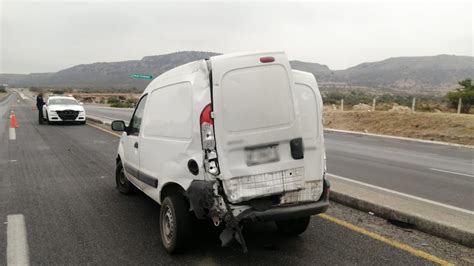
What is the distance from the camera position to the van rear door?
4.11 meters

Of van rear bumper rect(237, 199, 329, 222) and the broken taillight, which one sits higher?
the broken taillight

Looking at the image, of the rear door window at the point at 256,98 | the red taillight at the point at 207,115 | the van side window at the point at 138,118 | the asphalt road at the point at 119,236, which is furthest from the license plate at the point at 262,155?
the van side window at the point at 138,118

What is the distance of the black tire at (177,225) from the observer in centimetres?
439

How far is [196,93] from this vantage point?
4.24 m

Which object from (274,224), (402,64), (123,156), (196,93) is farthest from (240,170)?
(402,64)

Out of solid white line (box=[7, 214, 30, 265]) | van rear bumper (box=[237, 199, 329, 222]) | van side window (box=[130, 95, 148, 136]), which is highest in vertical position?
van side window (box=[130, 95, 148, 136])

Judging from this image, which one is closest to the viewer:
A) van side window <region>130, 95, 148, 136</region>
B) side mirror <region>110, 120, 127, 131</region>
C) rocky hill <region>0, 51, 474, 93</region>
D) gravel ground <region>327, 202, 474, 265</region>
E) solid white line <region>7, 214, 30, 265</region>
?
solid white line <region>7, 214, 30, 265</region>

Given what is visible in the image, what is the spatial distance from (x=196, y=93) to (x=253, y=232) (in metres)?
2.06

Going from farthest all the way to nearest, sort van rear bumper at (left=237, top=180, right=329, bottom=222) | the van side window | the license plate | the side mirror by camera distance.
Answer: the side mirror
the van side window
the license plate
van rear bumper at (left=237, top=180, right=329, bottom=222)

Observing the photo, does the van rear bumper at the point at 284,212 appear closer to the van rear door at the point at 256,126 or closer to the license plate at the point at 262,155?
the van rear door at the point at 256,126

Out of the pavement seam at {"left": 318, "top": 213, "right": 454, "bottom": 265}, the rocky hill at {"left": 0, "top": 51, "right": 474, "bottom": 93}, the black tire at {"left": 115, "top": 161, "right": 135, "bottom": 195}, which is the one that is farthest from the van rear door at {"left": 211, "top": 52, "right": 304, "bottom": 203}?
the rocky hill at {"left": 0, "top": 51, "right": 474, "bottom": 93}

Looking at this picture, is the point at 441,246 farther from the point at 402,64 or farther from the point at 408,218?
the point at 402,64

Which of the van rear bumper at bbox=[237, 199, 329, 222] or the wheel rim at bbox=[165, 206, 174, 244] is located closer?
the van rear bumper at bbox=[237, 199, 329, 222]

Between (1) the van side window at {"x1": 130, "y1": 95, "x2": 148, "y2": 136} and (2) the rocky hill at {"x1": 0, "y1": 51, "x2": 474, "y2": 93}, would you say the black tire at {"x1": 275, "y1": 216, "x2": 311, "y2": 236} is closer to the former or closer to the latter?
(1) the van side window at {"x1": 130, "y1": 95, "x2": 148, "y2": 136}
